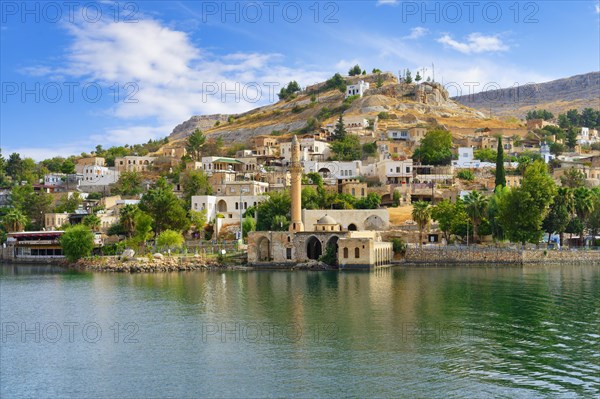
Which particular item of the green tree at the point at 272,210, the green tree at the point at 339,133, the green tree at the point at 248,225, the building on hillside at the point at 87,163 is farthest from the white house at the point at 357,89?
the green tree at the point at 248,225

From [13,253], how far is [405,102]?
224 ft

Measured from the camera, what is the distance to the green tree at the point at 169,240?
6112 cm

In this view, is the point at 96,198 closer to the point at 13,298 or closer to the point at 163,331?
the point at 13,298

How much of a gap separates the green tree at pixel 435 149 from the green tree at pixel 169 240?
35103mm

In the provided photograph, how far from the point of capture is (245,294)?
39.8m

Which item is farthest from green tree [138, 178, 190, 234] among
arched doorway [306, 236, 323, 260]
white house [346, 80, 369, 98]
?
white house [346, 80, 369, 98]

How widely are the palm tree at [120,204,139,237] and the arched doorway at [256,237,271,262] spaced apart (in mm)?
13276

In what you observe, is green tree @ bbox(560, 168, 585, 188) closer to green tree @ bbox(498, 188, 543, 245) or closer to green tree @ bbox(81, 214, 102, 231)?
green tree @ bbox(498, 188, 543, 245)

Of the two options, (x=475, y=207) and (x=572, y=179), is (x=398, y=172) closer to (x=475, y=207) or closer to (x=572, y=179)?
(x=572, y=179)

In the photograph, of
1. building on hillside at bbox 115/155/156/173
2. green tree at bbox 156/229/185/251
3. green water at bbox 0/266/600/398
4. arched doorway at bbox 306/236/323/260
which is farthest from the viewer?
building on hillside at bbox 115/155/156/173

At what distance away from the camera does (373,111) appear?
111 metres

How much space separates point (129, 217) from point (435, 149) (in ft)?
128

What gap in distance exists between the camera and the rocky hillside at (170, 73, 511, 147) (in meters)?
109

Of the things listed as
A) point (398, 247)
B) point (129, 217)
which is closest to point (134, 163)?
point (129, 217)
